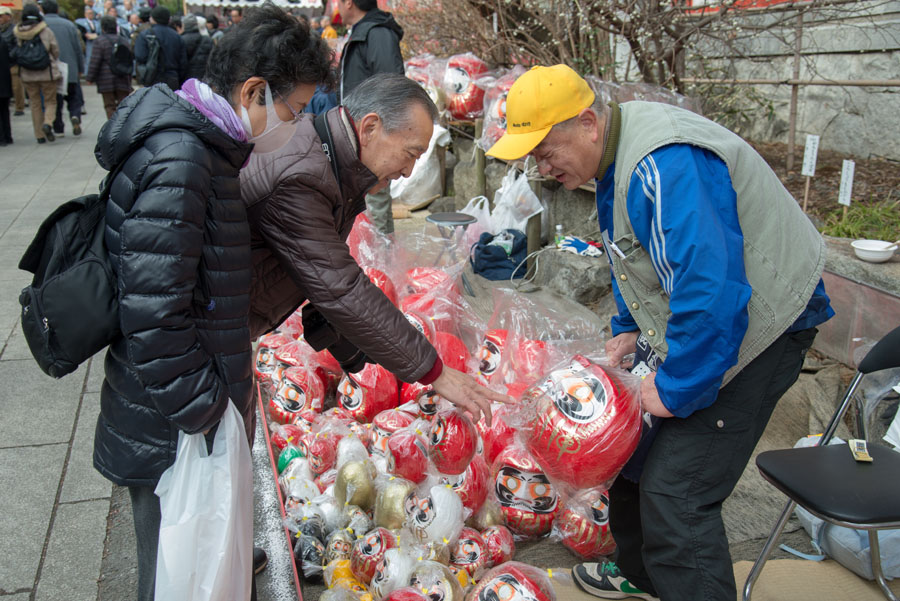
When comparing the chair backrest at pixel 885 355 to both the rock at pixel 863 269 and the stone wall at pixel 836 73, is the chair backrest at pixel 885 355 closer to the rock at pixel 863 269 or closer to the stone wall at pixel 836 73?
the rock at pixel 863 269

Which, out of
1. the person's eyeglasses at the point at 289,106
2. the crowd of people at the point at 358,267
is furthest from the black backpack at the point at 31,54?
the person's eyeglasses at the point at 289,106

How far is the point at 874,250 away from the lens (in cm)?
335

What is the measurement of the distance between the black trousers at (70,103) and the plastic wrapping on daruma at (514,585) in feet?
39.4

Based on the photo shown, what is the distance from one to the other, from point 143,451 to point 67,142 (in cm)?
1133

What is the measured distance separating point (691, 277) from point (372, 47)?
4.01 metres

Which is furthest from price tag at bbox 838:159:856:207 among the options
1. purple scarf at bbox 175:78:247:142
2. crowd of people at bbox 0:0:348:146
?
crowd of people at bbox 0:0:348:146

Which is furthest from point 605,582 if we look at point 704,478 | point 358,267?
point 358,267

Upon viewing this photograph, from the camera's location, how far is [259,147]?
193cm

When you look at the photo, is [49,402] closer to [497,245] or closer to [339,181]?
[339,181]

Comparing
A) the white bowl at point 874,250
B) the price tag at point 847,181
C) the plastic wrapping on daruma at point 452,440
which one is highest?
the price tag at point 847,181

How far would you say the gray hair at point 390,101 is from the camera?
1.94 m

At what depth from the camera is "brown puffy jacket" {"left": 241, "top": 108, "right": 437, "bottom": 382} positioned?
6.21 ft

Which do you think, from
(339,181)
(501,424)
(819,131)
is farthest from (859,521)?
(819,131)

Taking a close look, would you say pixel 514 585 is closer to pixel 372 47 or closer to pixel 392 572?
pixel 392 572
